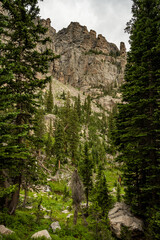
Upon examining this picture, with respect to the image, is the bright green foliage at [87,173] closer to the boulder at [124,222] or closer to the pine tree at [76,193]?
the pine tree at [76,193]

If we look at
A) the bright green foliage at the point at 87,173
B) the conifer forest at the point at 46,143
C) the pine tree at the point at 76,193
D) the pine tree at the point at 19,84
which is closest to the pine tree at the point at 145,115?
the conifer forest at the point at 46,143

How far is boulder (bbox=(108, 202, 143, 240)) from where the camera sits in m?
8.55

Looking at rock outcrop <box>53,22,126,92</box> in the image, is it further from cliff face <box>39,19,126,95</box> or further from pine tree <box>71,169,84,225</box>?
pine tree <box>71,169,84,225</box>

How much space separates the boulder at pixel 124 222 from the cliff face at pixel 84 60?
146 m

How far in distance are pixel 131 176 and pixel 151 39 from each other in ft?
36.2

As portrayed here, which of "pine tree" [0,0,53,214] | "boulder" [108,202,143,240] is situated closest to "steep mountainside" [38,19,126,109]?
"pine tree" [0,0,53,214]

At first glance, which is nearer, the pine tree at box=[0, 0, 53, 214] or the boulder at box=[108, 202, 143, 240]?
the pine tree at box=[0, 0, 53, 214]

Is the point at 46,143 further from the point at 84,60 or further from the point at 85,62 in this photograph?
the point at 84,60

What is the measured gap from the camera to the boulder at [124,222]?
8.55 meters

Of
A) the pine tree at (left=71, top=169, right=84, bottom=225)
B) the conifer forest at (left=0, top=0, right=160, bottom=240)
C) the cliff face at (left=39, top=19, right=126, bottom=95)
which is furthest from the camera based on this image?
the cliff face at (left=39, top=19, right=126, bottom=95)

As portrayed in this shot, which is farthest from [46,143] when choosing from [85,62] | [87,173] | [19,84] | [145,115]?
[85,62]

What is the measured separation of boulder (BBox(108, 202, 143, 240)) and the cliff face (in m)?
146

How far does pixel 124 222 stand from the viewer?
9016 millimetres

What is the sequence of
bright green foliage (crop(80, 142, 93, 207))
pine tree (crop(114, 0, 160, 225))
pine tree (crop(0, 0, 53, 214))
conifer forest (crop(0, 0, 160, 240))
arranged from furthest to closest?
bright green foliage (crop(80, 142, 93, 207)) → pine tree (crop(114, 0, 160, 225)) → pine tree (crop(0, 0, 53, 214)) → conifer forest (crop(0, 0, 160, 240))
